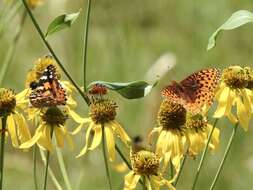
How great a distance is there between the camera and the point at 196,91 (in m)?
1.95

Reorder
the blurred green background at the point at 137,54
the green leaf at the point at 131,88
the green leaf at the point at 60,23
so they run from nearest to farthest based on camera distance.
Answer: the green leaf at the point at 131,88, the green leaf at the point at 60,23, the blurred green background at the point at 137,54

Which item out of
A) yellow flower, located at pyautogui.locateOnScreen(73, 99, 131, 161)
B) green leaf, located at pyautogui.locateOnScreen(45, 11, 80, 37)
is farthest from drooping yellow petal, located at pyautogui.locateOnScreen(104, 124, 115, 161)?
green leaf, located at pyautogui.locateOnScreen(45, 11, 80, 37)

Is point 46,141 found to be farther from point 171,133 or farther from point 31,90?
point 171,133

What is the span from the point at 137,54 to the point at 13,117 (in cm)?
372

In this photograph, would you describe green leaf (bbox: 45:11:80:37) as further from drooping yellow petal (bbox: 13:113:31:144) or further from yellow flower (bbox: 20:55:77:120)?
drooping yellow petal (bbox: 13:113:31:144)

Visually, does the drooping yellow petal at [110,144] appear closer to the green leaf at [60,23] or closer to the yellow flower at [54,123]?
Answer: the yellow flower at [54,123]

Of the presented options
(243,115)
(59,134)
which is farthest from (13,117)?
(243,115)

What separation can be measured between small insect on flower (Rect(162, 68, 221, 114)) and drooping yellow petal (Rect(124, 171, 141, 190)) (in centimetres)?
23

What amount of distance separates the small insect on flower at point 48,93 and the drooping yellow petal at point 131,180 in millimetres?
266

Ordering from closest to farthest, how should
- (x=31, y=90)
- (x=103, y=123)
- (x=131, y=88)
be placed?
(x=131, y=88), (x=31, y=90), (x=103, y=123)

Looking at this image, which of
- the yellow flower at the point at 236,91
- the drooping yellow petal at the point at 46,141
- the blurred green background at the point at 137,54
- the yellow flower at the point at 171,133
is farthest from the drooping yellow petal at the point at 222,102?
the blurred green background at the point at 137,54

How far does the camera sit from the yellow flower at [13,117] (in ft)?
6.56

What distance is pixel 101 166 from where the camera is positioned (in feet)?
14.8

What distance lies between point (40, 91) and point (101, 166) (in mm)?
2669
